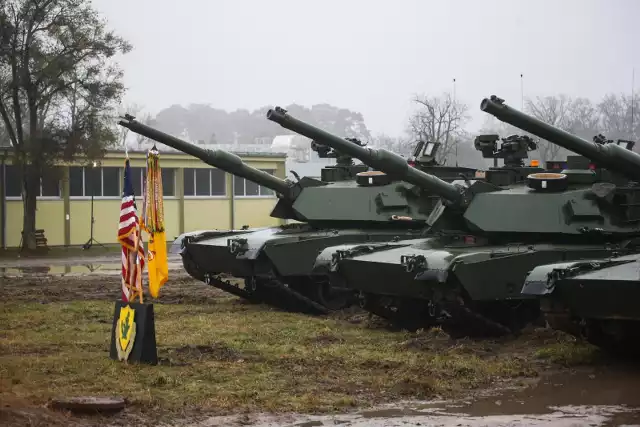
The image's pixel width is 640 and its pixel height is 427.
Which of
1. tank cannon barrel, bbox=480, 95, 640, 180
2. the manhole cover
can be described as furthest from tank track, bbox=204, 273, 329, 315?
the manhole cover

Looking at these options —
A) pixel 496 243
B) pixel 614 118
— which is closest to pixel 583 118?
pixel 614 118

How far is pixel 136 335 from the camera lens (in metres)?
11.7

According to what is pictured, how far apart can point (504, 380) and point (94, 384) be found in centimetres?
405

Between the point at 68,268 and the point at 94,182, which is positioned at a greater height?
the point at 94,182

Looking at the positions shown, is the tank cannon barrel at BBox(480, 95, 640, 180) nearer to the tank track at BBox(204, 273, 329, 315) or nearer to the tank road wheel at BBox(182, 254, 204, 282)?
the tank track at BBox(204, 273, 329, 315)

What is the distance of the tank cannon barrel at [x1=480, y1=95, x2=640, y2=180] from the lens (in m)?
12.4

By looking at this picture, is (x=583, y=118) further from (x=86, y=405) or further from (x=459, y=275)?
(x=86, y=405)

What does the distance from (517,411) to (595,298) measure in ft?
7.32

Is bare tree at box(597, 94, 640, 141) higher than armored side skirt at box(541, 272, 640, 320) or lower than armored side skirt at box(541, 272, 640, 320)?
higher

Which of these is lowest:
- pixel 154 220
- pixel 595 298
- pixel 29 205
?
pixel 595 298

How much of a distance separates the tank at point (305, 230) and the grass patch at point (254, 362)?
3.41 ft

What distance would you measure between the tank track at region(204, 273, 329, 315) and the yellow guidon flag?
13.5 feet

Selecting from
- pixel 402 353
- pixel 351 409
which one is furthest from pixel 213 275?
pixel 351 409

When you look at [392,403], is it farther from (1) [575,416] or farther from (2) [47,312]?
(2) [47,312]
